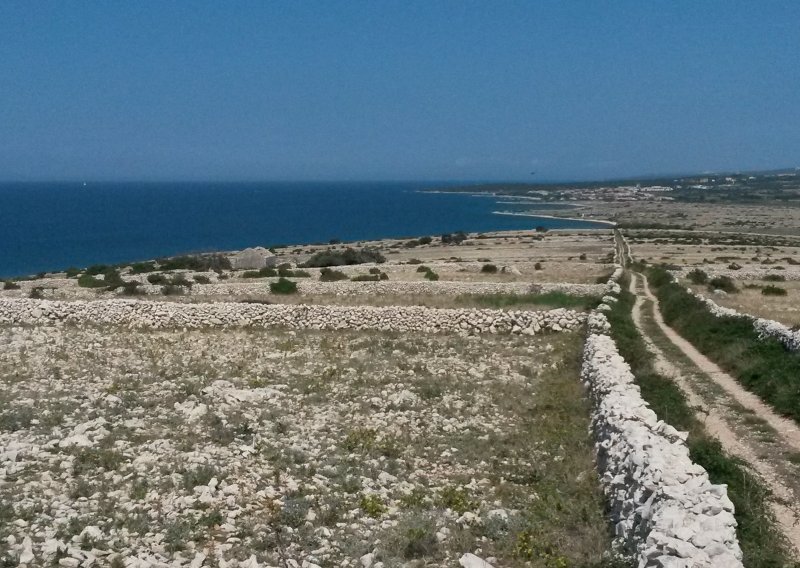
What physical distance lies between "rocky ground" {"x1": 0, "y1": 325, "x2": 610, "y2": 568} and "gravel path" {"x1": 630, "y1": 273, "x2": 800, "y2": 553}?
2.39 metres

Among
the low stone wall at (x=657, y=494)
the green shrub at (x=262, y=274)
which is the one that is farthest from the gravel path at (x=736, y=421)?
the green shrub at (x=262, y=274)

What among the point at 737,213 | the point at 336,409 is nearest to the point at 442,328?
the point at 336,409

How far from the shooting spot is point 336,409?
14.0 m

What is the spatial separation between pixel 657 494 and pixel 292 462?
5.64 meters

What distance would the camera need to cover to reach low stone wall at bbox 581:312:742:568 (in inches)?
258

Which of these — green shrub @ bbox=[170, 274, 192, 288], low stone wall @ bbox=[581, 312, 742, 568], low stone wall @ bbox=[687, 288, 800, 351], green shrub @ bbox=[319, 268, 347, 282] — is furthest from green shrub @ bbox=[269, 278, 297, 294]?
low stone wall @ bbox=[581, 312, 742, 568]

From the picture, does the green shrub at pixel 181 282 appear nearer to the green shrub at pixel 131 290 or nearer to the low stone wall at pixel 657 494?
the green shrub at pixel 131 290

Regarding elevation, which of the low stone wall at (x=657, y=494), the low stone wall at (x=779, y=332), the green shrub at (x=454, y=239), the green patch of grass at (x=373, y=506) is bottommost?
the green shrub at (x=454, y=239)

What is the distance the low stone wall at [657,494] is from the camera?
6559mm

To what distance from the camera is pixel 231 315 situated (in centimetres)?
2447

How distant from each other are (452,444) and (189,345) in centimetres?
1147

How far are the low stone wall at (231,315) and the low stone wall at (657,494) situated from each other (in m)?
12.5

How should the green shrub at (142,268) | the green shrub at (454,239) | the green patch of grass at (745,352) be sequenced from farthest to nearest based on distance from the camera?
the green shrub at (454,239) < the green shrub at (142,268) < the green patch of grass at (745,352)

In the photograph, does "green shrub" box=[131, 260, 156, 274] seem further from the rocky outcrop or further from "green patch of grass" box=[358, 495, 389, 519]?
"green patch of grass" box=[358, 495, 389, 519]
